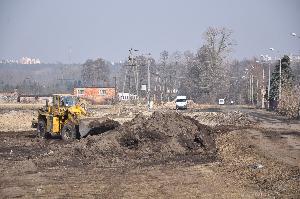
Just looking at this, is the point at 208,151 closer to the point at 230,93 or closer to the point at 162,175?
the point at 162,175

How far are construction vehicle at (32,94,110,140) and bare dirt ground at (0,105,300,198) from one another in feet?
2.43

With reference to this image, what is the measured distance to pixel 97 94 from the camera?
11262 cm

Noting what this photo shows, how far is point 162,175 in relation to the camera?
16.1 metres

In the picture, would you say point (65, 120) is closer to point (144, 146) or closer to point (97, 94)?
point (144, 146)

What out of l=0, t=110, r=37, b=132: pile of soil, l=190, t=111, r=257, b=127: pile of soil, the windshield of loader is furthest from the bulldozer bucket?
l=190, t=111, r=257, b=127: pile of soil

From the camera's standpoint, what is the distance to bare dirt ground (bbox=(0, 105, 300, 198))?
13518mm

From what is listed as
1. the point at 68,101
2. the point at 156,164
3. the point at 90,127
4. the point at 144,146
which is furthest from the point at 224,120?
the point at 156,164

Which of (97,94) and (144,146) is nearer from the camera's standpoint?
(144,146)

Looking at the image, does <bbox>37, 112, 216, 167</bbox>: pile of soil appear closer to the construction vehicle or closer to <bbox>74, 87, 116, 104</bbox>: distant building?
the construction vehicle

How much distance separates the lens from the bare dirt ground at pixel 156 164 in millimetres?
13518

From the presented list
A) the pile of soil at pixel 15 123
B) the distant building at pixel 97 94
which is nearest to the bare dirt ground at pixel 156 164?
the pile of soil at pixel 15 123

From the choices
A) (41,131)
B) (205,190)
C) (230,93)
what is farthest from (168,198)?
(230,93)

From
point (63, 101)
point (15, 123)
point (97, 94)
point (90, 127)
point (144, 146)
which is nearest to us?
point (144, 146)

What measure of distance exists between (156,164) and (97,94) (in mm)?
94477
